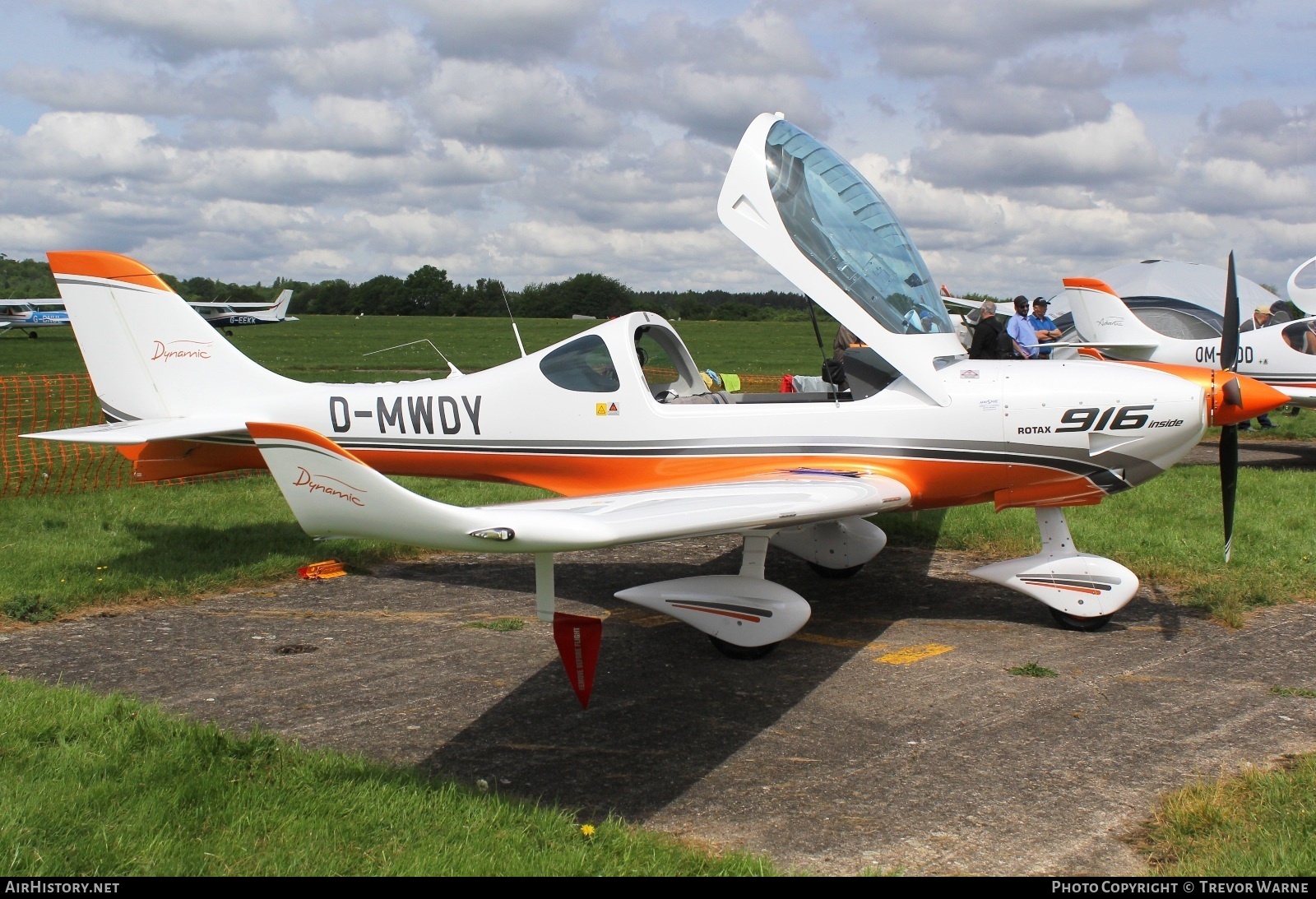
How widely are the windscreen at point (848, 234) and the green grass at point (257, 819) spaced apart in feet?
12.9

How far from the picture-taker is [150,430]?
7289 mm

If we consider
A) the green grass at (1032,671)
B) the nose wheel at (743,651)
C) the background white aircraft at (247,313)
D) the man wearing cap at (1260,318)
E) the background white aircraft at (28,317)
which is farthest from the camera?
the background white aircraft at (247,313)

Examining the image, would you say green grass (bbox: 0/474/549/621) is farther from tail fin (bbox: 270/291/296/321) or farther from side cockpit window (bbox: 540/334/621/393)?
tail fin (bbox: 270/291/296/321)

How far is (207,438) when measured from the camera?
25.0ft

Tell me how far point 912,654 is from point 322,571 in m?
4.56

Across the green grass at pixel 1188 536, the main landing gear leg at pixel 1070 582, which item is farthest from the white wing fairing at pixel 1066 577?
the green grass at pixel 1188 536

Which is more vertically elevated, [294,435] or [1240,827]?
[294,435]

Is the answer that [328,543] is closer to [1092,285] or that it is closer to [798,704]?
[798,704]

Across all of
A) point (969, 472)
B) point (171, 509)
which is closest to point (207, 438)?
point (171, 509)

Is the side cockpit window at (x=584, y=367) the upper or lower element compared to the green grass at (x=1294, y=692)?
upper

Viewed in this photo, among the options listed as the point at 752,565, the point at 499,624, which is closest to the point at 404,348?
the point at 499,624

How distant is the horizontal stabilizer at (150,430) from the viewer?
265 inches

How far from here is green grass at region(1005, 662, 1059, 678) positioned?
17.7ft

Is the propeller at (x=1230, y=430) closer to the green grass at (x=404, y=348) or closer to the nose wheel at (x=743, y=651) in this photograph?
the nose wheel at (x=743, y=651)
